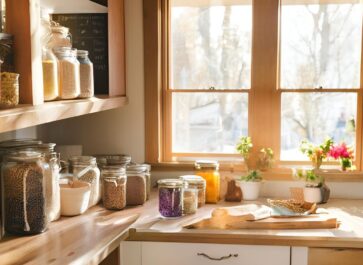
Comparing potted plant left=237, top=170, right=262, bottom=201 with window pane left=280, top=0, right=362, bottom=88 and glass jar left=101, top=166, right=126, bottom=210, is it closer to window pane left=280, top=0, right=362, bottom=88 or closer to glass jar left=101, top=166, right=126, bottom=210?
window pane left=280, top=0, right=362, bottom=88

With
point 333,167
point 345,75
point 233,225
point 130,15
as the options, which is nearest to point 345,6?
point 345,75

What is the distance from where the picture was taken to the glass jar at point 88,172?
2.76m

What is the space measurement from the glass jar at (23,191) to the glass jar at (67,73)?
340 millimetres

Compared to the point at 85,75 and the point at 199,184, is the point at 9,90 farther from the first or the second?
the point at 199,184

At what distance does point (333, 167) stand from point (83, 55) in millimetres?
1544

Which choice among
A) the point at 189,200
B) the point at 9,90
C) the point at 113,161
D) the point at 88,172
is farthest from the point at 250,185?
the point at 9,90

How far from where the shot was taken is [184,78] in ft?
11.1

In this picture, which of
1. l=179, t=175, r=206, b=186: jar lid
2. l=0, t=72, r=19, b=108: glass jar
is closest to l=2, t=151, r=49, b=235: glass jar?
l=0, t=72, r=19, b=108: glass jar

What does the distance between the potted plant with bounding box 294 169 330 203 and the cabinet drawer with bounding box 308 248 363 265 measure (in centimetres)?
60

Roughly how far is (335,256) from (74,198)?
1.16m

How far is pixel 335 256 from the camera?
245 centimetres

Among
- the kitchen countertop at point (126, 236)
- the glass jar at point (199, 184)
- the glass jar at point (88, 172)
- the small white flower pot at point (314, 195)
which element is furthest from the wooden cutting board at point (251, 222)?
the glass jar at point (88, 172)

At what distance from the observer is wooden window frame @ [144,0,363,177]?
3.23 meters

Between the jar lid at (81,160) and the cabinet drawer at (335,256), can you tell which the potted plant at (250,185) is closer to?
the cabinet drawer at (335,256)
